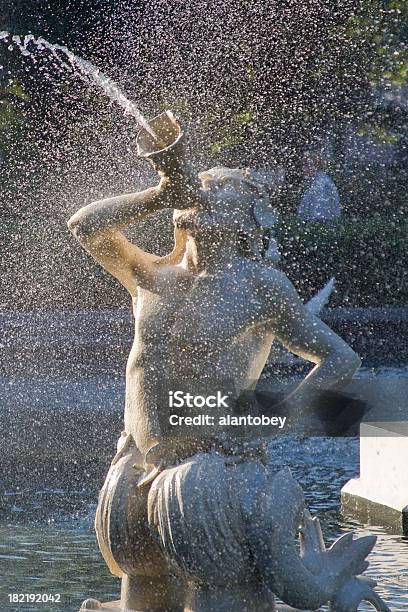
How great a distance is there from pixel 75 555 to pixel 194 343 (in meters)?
2.05

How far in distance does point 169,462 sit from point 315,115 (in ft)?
40.1

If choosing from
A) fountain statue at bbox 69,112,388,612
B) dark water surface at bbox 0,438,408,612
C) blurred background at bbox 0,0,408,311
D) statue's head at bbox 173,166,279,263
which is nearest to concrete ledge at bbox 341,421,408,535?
dark water surface at bbox 0,438,408,612

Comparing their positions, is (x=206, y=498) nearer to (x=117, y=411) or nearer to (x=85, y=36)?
(x=117, y=411)

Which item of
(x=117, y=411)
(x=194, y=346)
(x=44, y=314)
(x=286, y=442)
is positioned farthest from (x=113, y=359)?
(x=194, y=346)

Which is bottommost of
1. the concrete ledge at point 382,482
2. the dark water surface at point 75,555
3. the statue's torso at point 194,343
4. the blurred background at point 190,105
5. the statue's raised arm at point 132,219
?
the dark water surface at point 75,555

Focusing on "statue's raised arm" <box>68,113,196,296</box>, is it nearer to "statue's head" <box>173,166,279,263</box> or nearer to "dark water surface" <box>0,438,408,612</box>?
"statue's head" <box>173,166,279,263</box>

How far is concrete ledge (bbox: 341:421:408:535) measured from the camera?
579cm

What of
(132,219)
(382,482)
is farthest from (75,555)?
(132,219)

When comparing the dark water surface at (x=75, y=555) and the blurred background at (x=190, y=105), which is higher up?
the blurred background at (x=190, y=105)

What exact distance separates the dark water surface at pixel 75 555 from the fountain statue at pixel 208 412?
898mm

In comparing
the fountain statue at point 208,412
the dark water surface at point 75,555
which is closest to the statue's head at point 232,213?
the fountain statue at point 208,412

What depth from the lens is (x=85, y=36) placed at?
15172 mm

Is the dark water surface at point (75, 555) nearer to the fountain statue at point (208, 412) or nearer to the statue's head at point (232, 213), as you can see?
the fountain statue at point (208, 412)

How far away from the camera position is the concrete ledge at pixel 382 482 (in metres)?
5.79
